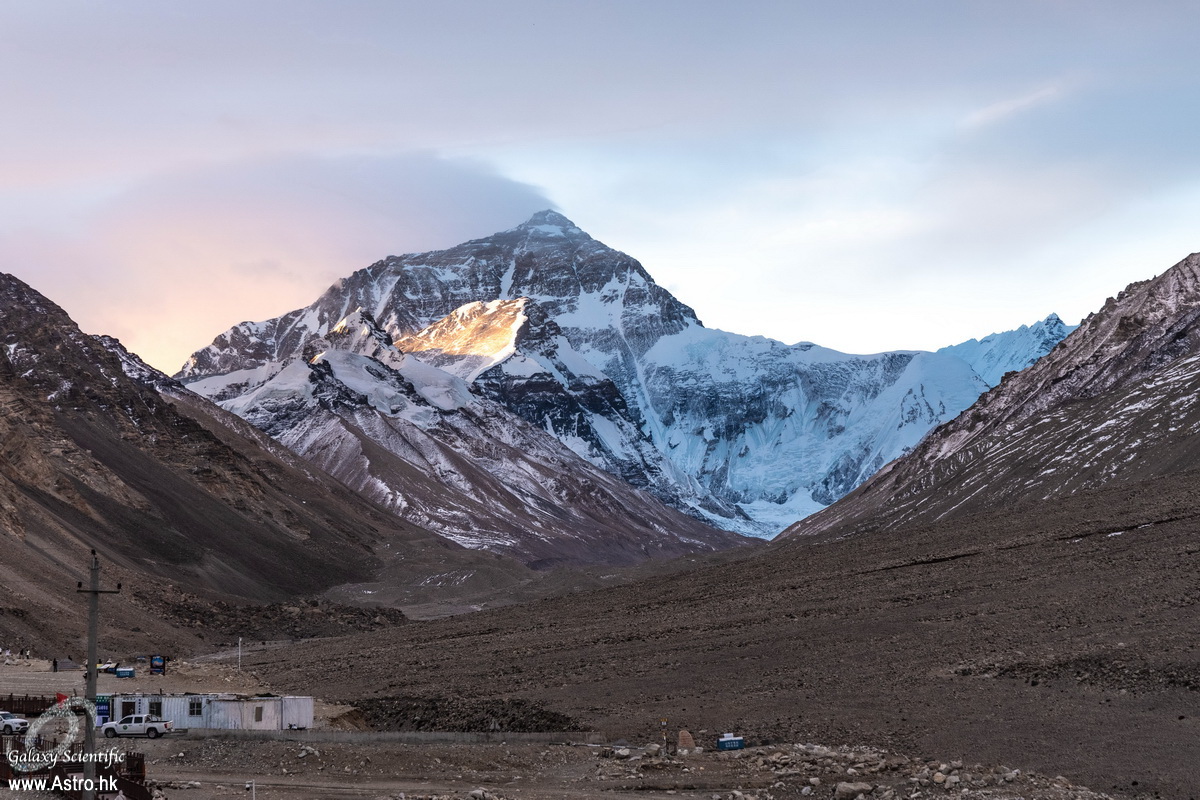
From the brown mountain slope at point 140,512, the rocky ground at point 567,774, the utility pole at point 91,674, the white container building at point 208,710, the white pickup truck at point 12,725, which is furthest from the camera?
the brown mountain slope at point 140,512

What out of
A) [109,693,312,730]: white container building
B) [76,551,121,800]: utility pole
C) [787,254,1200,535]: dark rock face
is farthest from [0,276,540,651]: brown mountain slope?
[76,551,121,800]: utility pole

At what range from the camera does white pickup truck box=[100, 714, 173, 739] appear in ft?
127

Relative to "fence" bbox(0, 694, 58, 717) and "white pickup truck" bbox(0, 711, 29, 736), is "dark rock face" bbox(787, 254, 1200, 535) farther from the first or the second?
"white pickup truck" bbox(0, 711, 29, 736)

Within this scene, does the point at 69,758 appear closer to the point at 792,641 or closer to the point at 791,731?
the point at 791,731

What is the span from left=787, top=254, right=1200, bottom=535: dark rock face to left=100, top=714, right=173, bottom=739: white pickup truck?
61471mm

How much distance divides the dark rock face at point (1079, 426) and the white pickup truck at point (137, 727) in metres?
61.5

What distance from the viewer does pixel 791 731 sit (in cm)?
4150

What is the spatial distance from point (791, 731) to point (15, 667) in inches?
1363

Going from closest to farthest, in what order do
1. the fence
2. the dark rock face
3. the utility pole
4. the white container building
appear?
the utility pole → the white container building → the fence → the dark rock face

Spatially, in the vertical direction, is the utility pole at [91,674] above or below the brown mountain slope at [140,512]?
below

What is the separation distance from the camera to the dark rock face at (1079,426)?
89.9 metres

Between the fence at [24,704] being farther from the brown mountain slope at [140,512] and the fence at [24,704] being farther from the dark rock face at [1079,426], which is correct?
the dark rock face at [1079,426]

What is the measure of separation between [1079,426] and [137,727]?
254 ft

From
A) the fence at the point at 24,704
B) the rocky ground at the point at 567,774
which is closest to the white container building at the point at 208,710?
the rocky ground at the point at 567,774
